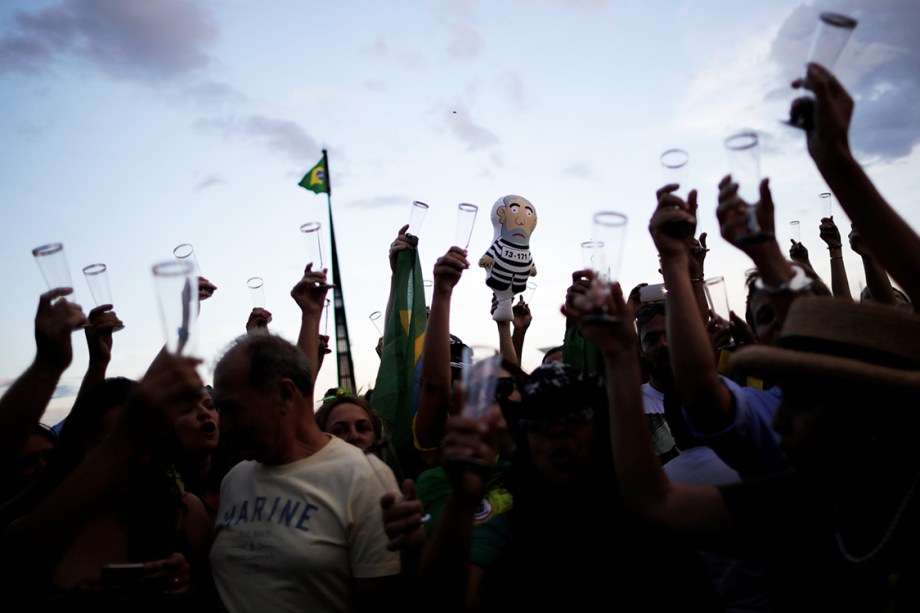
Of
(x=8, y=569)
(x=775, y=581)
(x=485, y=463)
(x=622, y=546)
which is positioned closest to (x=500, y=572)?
(x=622, y=546)

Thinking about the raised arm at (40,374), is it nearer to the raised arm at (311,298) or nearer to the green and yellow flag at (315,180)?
the raised arm at (311,298)

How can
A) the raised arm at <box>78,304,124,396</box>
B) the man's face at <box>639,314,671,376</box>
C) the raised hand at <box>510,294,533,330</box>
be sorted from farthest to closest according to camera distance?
the raised hand at <box>510,294,533,330</box>, the man's face at <box>639,314,671,376</box>, the raised arm at <box>78,304,124,396</box>

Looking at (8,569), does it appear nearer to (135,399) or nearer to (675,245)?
(135,399)

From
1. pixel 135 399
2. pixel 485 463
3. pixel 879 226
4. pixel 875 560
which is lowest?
pixel 875 560

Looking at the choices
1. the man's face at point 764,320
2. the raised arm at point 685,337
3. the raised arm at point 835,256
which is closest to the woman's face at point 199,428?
the raised arm at point 685,337

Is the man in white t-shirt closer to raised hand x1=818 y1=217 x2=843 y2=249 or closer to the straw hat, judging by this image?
the straw hat

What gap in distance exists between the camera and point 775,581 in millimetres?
2240

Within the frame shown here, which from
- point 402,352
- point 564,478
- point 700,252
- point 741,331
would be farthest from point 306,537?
point 700,252

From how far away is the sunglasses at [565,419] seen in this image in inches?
105

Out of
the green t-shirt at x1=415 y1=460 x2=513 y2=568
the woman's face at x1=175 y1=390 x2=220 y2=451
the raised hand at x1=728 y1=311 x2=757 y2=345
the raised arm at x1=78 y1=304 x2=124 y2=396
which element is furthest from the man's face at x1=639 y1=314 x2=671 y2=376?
the raised arm at x1=78 y1=304 x2=124 y2=396

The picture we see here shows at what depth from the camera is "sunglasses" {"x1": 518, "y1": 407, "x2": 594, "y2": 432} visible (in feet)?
8.72

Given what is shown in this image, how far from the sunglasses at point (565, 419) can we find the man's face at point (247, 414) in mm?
1078

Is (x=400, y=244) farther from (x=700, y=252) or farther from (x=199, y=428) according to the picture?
(x=700, y=252)

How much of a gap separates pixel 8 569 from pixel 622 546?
2.04 m
